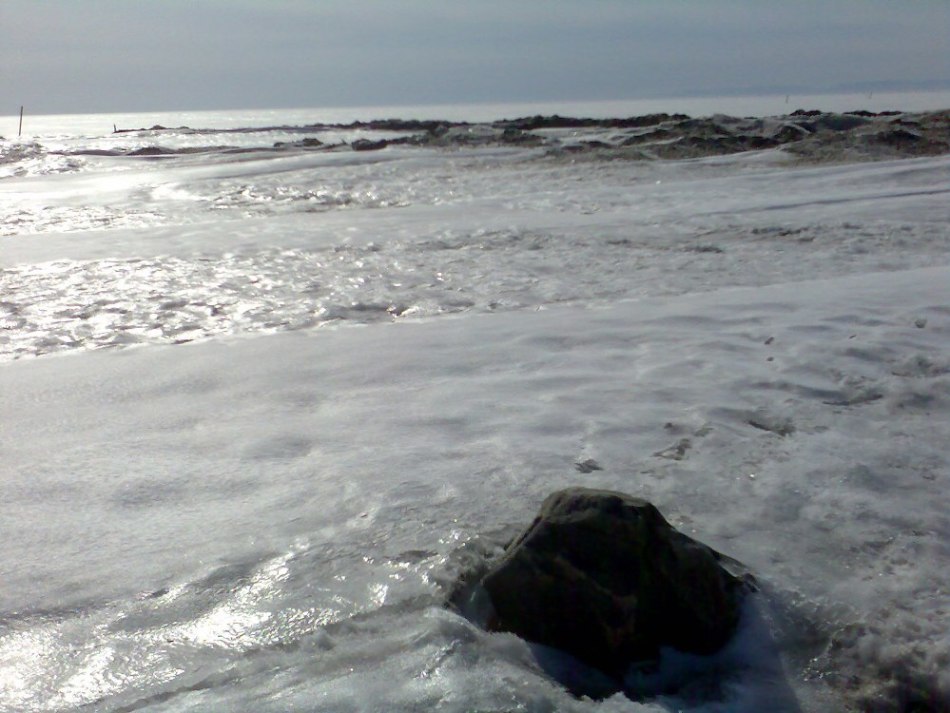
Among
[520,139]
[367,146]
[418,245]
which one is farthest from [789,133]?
[418,245]

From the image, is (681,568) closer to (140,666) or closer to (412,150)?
(140,666)

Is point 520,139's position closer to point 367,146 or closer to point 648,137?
point 648,137

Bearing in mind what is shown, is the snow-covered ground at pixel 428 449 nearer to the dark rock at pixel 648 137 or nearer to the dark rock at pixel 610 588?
the dark rock at pixel 610 588

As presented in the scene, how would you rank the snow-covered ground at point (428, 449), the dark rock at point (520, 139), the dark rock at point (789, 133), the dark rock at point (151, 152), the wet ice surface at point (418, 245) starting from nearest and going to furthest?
1. the snow-covered ground at point (428, 449)
2. the wet ice surface at point (418, 245)
3. the dark rock at point (789, 133)
4. the dark rock at point (520, 139)
5. the dark rock at point (151, 152)

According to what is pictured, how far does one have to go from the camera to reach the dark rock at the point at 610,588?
2.27 m

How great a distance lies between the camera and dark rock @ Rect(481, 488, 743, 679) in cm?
227

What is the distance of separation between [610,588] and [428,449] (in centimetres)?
125


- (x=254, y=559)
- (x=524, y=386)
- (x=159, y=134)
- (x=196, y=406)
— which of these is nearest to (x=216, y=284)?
(x=196, y=406)

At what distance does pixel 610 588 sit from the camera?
228 cm

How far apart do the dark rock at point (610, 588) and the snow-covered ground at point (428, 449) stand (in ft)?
0.33

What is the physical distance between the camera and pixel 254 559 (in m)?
2.66

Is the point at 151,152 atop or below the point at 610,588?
atop

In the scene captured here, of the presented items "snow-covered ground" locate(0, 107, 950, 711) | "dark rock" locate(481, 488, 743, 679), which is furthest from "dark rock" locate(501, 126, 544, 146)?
"dark rock" locate(481, 488, 743, 679)

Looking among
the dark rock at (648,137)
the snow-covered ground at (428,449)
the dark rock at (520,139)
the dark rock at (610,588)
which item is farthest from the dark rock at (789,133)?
the dark rock at (610,588)
